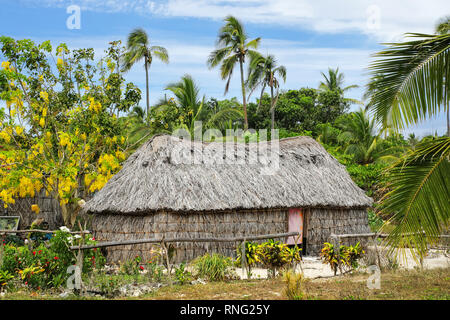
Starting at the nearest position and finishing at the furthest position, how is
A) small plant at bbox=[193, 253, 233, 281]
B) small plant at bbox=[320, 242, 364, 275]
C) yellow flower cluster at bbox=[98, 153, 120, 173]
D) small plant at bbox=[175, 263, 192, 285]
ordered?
small plant at bbox=[175, 263, 192, 285] → small plant at bbox=[193, 253, 233, 281] → small plant at bbox=[320, 242, 364, 275] → yellow flower cluster at bbox=[98, 153, 120, 173]

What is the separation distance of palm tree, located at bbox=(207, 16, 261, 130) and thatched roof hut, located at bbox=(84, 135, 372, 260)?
11119mm

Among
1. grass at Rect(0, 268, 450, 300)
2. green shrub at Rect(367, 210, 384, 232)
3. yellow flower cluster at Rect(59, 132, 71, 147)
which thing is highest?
yellow flower cluster at Rect(59, 132, 71, 147)

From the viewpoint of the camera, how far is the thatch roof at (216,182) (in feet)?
35.9

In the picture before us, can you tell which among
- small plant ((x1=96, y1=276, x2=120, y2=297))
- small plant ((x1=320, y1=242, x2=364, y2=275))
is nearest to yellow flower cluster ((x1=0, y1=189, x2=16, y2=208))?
small plant ((x1=96, y1=276, x2=120, y2=297))

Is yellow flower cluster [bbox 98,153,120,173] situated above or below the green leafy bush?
above

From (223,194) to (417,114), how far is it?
704cm

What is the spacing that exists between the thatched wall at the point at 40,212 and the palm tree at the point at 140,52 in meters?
10.6

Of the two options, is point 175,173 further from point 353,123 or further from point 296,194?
point 353,123

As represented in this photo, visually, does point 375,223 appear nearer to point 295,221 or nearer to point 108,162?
point 295,221

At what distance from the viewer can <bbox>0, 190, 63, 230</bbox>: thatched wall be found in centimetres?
1566

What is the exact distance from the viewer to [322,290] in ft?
23.7

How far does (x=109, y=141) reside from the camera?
14.3 meters

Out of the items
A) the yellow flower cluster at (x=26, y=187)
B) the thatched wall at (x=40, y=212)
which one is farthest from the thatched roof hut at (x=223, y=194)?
the thatched wall at (x=40, y=212)

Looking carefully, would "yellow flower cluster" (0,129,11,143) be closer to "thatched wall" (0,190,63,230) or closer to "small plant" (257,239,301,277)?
"thatched wall" (0,190,63,230)
